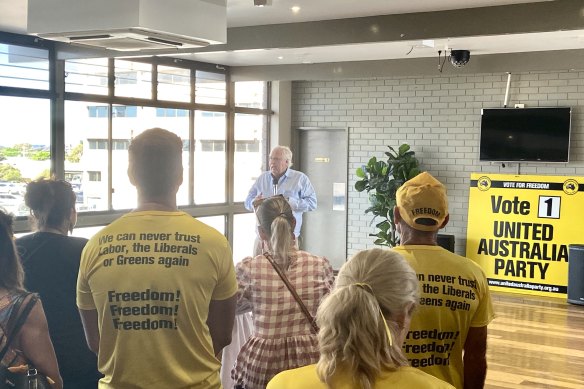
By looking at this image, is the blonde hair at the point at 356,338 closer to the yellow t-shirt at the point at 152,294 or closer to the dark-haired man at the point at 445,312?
the yellow t-shirt at the point at 152,294

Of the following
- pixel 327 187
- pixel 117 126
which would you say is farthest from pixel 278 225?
pixel 327 187

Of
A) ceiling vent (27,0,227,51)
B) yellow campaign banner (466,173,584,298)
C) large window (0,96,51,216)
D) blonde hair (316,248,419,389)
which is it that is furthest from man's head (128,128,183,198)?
yellow campaign banner (466,173,584,298)

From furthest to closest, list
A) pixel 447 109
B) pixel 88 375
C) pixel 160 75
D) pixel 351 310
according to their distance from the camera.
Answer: pixel 447 109 → pixel 160 75 → pixel 88 375 → pixel 351 310

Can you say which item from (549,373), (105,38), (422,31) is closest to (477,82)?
(422,31)

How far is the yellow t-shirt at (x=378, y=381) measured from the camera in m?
1.45

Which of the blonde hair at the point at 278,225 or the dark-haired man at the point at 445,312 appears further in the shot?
the blonde hair at the point at 278,225

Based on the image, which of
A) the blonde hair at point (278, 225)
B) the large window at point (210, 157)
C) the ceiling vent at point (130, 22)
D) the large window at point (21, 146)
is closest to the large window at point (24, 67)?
the large window at point (21, 146)

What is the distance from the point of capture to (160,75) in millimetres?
9031

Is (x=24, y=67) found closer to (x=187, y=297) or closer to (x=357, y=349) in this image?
(x=187, y=297)

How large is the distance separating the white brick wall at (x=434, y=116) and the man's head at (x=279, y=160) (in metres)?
3.27

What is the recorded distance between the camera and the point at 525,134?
8.99m

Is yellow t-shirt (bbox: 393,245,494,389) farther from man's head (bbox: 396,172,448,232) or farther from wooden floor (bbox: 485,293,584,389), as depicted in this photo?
wooden floor (bbox: 485,293,584,389)

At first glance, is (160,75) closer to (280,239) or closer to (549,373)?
(549,373)

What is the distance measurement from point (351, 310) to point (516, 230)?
8.28 meters
